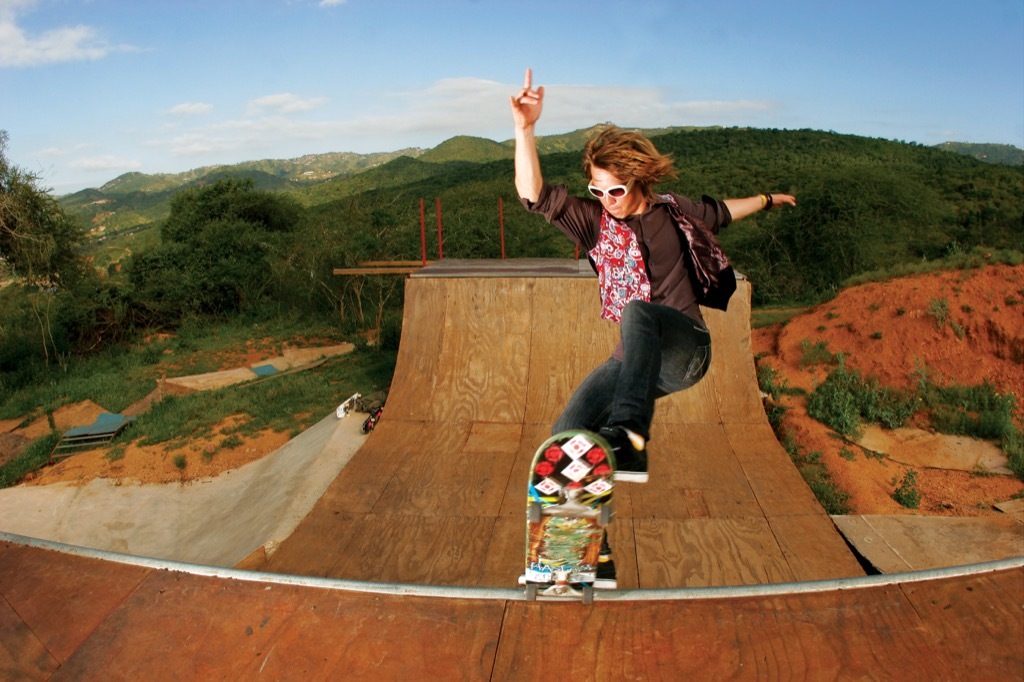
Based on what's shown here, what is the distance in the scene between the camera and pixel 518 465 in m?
5.37

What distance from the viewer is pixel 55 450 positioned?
10742mm

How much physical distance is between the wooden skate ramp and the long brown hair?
198 cm

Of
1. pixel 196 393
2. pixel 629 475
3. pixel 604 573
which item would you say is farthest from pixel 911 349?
pixel 196 393

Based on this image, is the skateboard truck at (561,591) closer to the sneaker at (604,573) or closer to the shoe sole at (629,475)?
the sneaker at (604,573)

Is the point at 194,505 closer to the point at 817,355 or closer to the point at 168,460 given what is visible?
the point at 168,460

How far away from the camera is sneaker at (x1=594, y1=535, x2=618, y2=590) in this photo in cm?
272

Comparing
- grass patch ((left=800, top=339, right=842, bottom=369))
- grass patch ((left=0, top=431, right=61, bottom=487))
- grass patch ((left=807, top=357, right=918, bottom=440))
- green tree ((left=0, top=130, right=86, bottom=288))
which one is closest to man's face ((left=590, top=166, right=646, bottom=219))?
grass patch ((left=807, top=357, right=918, bottom=440))

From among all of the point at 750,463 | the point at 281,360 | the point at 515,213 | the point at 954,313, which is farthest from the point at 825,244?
A: the point at 750,463

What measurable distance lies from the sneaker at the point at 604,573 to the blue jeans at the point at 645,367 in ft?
2.31

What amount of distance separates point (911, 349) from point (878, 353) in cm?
41

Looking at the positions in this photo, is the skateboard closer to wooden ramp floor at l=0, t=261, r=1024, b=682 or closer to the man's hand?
wooden ramp floor at l=0, t=261, r=1024, b=682

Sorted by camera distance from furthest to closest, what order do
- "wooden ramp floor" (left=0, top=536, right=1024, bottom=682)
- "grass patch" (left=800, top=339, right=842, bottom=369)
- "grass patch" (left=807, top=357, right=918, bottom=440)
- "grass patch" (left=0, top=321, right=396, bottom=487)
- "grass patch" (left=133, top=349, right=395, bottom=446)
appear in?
"grass patch" (left=0, top=321, right=396, bottom=487) → "grass patch" (left=133, top=349, right=395, bottom=446) → "grass patch" (left=800, top=339, right=842, bottom=369) → "grass patch" (left=807, top=357, right=918, bottom=440) → "wooden ramp floor" (left=0, top=536, right=1024, bottom=682)

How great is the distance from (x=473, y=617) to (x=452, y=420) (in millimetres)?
3636

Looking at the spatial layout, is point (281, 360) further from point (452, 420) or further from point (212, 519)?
point (452, 420)
